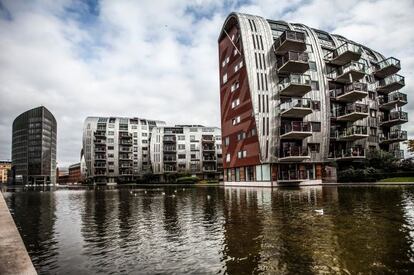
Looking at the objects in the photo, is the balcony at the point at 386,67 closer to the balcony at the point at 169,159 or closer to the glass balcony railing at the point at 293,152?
the glass balcony railing at the point at 293,152

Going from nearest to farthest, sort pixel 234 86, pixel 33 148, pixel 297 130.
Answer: pixel 297 130 < pixel 234 86 < pixel 33 148

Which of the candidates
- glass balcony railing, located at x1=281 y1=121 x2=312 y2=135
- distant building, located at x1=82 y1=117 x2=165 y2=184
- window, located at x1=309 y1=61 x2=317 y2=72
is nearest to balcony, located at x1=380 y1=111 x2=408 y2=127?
window, located at x1=309 y1=61 x2=317 y2=72

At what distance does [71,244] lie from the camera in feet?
29.8

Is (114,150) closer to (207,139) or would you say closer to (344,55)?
(207,139)

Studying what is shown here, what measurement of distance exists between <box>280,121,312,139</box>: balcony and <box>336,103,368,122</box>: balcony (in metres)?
8.20

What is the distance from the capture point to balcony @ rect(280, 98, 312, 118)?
4034cm

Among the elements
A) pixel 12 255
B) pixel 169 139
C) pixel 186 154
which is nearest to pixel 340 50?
pixel 12 255

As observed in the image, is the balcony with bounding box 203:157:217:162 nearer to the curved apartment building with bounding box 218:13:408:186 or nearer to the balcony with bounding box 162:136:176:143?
the balcony with bounding box 162:136:176:143

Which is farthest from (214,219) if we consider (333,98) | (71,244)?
(333,98)

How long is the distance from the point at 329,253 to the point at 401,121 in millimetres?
54900

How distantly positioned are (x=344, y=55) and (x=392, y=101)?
16273mm

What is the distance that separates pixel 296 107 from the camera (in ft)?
131

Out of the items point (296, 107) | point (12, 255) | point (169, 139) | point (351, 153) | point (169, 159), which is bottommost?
point (12, 255)

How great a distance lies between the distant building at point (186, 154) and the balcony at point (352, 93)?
178 feet
